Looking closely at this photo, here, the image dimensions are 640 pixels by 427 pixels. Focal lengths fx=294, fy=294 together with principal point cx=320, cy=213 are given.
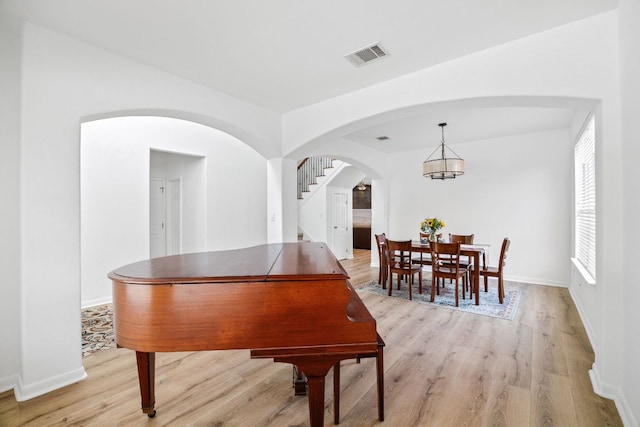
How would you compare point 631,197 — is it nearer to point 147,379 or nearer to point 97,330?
point 147,379

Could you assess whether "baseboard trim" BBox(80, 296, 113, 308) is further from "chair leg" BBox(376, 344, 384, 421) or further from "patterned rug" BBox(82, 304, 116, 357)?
"chair leg" BBox(376, 344, 384, 421)

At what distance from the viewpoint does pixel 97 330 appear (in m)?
3.36

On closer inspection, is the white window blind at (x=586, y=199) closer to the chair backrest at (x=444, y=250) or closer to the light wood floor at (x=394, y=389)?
the light wood floor at (x=394, y=389)

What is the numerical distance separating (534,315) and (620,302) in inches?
77.5

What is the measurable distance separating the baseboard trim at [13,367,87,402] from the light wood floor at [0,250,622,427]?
56 millimetres

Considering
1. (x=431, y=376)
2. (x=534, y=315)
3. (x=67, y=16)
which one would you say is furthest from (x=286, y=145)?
(x=534, y=315)

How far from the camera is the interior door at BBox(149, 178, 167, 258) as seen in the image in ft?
19.0

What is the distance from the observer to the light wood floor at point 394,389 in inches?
74.3

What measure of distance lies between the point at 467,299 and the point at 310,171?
550 cm

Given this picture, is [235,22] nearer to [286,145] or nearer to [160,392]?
[286,145]

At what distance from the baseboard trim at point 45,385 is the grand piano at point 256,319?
1432mm

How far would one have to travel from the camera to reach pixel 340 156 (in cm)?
570

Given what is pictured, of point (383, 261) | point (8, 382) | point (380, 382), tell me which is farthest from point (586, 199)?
point (8, 382)

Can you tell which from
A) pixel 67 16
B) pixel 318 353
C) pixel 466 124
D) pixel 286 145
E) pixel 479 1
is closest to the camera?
pixel 318 353
